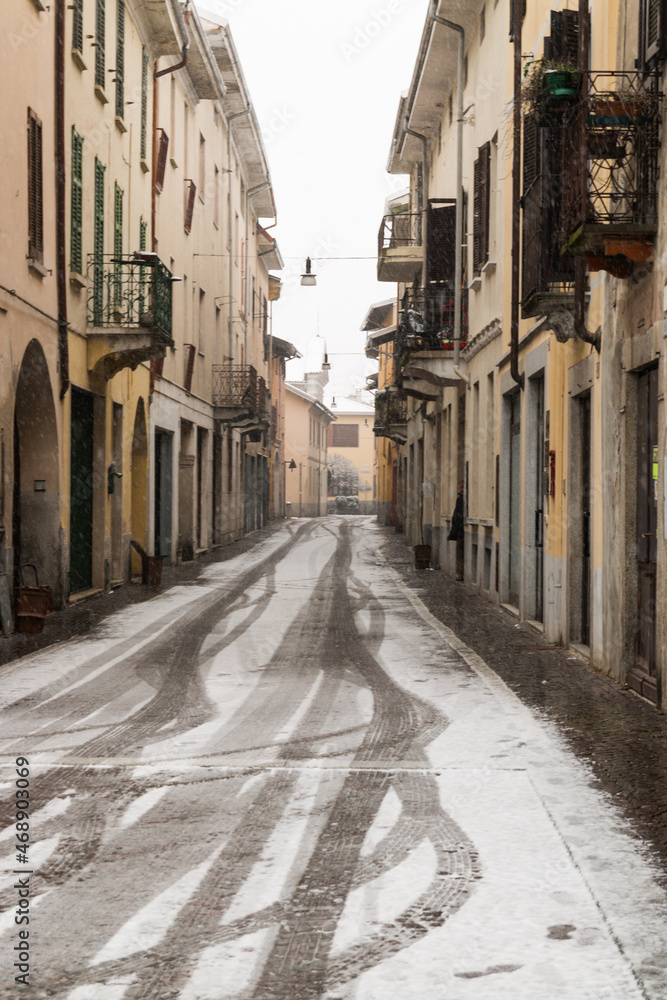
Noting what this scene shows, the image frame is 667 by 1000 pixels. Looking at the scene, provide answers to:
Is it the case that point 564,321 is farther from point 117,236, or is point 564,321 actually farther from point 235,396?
point 235,396

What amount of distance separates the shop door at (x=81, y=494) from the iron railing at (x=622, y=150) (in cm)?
951

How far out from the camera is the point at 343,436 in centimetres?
8969

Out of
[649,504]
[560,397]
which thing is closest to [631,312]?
[649,504]

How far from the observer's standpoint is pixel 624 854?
471cm

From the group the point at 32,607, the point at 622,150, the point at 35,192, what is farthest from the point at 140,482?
the point at 622,150

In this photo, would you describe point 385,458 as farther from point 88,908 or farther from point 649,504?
point 88,908

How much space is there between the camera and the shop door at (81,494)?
17109 mm

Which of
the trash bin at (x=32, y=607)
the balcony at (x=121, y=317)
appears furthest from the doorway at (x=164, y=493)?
the trash bin at (x=32, y=607)

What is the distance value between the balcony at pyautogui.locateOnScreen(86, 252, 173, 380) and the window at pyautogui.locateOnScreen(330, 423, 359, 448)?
71.2 m

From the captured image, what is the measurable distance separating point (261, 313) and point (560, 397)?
3587cm

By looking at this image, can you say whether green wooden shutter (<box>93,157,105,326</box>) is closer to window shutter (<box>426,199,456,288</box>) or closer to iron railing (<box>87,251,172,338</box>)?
iron railing (<box>87,251,172,338</box>)

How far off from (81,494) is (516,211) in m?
7.89

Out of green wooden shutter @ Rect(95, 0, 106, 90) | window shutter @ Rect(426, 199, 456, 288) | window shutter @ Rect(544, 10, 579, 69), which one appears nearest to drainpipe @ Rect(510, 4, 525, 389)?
window shutter @ Rect(544, 10, 579, 69)

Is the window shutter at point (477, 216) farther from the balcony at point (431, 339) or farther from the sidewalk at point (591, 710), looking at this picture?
the sidewalk at point (591, 710)
